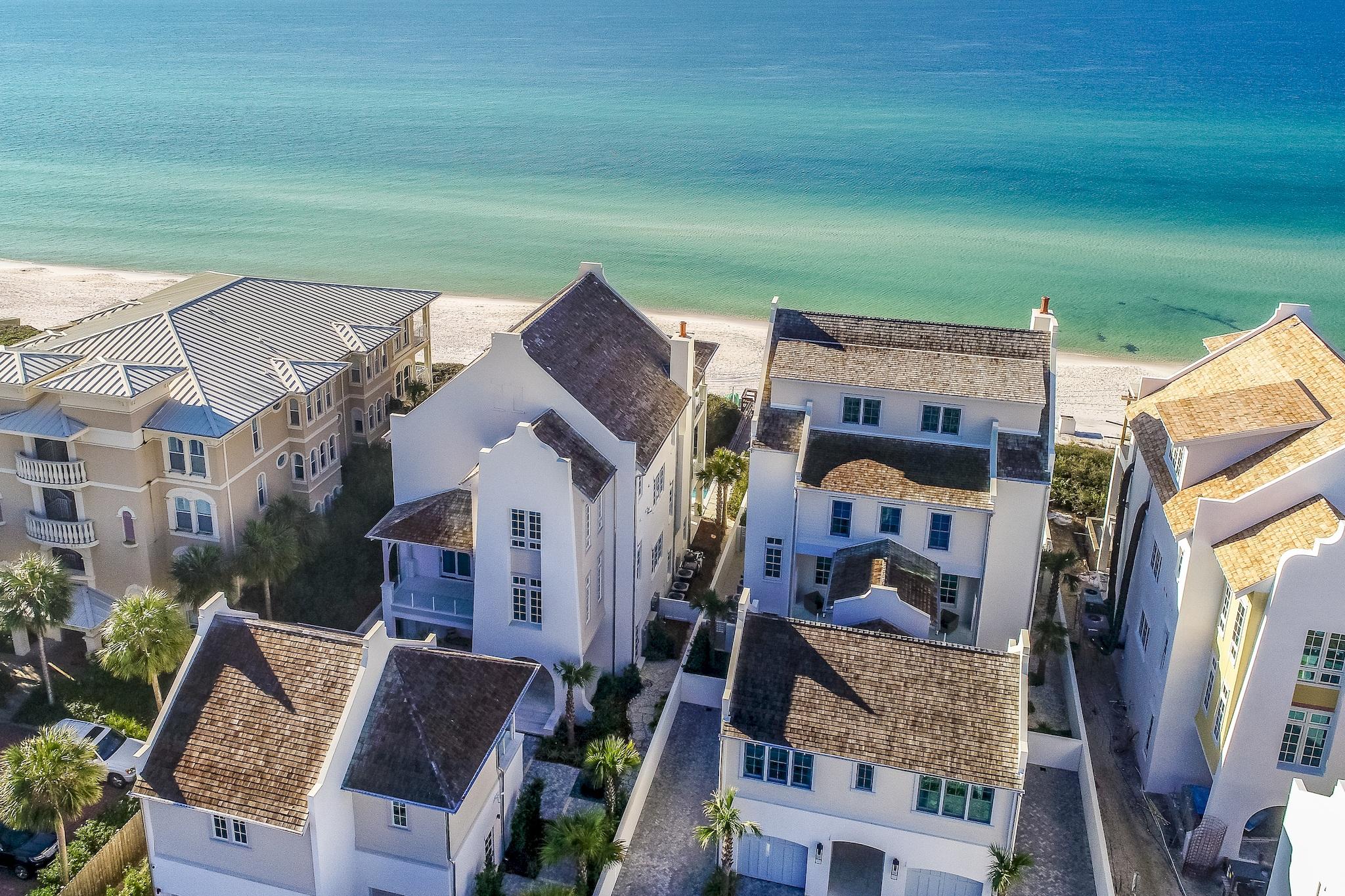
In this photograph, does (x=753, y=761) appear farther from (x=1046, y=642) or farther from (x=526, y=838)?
(x=1046, y=642)

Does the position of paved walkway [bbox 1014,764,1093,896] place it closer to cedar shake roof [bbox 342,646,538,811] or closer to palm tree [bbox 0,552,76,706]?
cedar shake roof [bbox 342,646,538,811]

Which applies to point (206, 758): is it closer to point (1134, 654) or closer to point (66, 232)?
point (1134, 654)

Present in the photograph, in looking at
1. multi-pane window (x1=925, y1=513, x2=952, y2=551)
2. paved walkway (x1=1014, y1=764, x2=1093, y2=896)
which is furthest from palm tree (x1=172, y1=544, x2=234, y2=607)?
paved walkway (x1=1014, y1=764, x2=1093, y2=896)

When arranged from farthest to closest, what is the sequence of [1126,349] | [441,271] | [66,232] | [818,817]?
1. [66,232]
2. [441,271]
3. [1126,349]
4. [818,817]

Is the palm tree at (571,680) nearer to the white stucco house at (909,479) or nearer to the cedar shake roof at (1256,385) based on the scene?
the white stucco house at (909,479)

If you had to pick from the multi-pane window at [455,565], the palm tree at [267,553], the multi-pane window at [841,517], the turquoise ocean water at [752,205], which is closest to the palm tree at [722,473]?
the multi-pane window at [841,517]

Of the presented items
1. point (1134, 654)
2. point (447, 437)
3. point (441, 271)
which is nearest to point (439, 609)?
point (447, 437)
